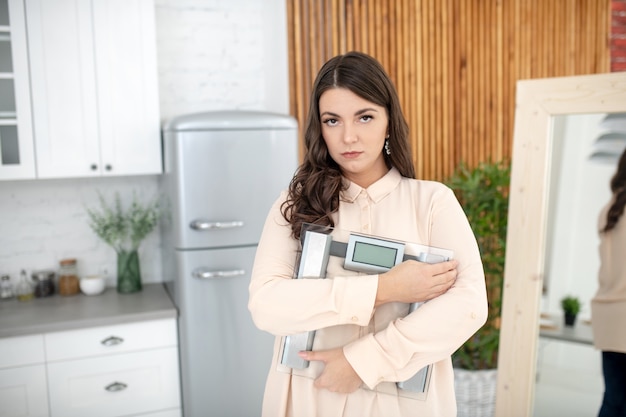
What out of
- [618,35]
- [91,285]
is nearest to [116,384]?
[91,285]

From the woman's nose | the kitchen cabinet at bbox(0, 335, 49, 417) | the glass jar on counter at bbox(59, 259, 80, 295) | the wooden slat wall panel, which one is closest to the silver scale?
the woman's nose

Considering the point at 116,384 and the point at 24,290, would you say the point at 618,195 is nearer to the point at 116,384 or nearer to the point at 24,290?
the point at 116,384

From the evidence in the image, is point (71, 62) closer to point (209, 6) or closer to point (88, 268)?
point (209, 6)

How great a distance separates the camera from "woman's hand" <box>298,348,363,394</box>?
132 cm

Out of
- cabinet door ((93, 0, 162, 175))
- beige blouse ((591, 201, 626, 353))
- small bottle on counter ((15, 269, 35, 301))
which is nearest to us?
beige blouse ((591, 201, 626, 353))

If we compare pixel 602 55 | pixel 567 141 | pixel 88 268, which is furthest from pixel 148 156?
pixel 602 55

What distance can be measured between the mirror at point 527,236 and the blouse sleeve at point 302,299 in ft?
4.49

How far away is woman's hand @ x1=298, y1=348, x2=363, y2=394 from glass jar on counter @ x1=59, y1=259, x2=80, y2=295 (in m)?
2.26

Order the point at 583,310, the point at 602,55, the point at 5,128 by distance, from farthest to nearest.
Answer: the point at 602,55 < the point at 5,128 < the point at 583,310

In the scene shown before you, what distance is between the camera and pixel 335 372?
1.32 m

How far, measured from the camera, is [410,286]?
1.29 m

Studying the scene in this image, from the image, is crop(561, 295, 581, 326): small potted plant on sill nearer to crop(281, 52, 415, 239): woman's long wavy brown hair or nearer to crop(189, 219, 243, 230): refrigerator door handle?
crop(281, 52, 415, 239): woman's long wavy brown hair

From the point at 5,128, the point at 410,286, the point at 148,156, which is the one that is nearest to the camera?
→ the point at 410,286

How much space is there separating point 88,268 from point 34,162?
744 millimetres
